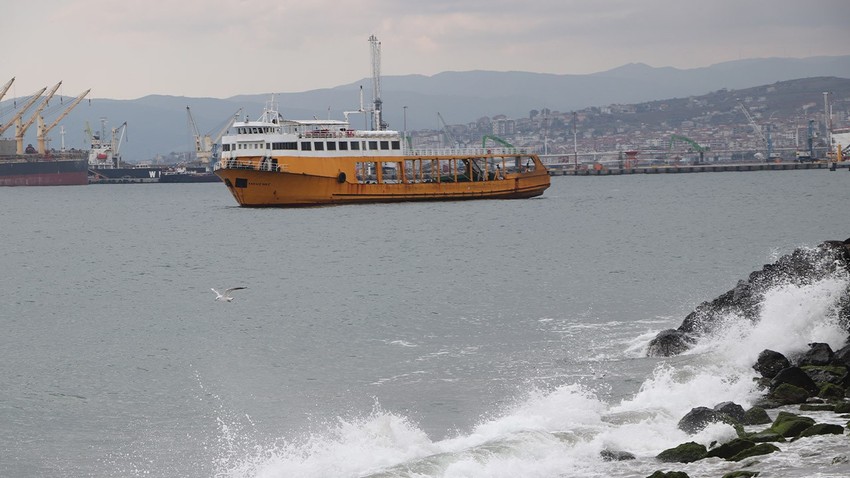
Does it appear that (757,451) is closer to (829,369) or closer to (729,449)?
(729,449)

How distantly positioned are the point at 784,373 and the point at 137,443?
35.6 ft

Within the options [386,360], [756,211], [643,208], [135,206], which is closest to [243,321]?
[386,360]

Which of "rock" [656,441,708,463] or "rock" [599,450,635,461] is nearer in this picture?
"rock" [656,441,708,463]

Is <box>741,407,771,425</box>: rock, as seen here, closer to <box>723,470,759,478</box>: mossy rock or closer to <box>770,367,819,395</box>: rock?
<box>770,367,819,395</box>: rock

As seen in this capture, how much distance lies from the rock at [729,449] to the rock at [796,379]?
3584 mm

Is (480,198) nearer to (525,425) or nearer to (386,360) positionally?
(386,360)

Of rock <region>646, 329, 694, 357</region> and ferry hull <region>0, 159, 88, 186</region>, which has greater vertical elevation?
ferry hull <region>0, 159, 88, 186</region>

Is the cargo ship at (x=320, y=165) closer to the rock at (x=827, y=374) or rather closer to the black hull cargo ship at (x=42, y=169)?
the rock at (x=827, y=374)

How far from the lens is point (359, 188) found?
84.3 metres

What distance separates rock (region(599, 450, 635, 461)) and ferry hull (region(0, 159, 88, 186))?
185 meters

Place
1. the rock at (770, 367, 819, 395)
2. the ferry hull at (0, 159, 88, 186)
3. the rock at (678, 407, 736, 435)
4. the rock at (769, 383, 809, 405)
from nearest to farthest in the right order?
the rock at (678, 407, 736, 435)
the rock at (769, 383, 809, 405)
the rock at (770, 367, 819, 395)
the ferry hull at (0, 159, 88, 186)

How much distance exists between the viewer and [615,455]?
17.1m

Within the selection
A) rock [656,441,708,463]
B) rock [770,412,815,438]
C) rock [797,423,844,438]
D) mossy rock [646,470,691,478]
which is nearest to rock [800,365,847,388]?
rock [770,412,815,438]

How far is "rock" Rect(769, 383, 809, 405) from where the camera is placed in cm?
1945
